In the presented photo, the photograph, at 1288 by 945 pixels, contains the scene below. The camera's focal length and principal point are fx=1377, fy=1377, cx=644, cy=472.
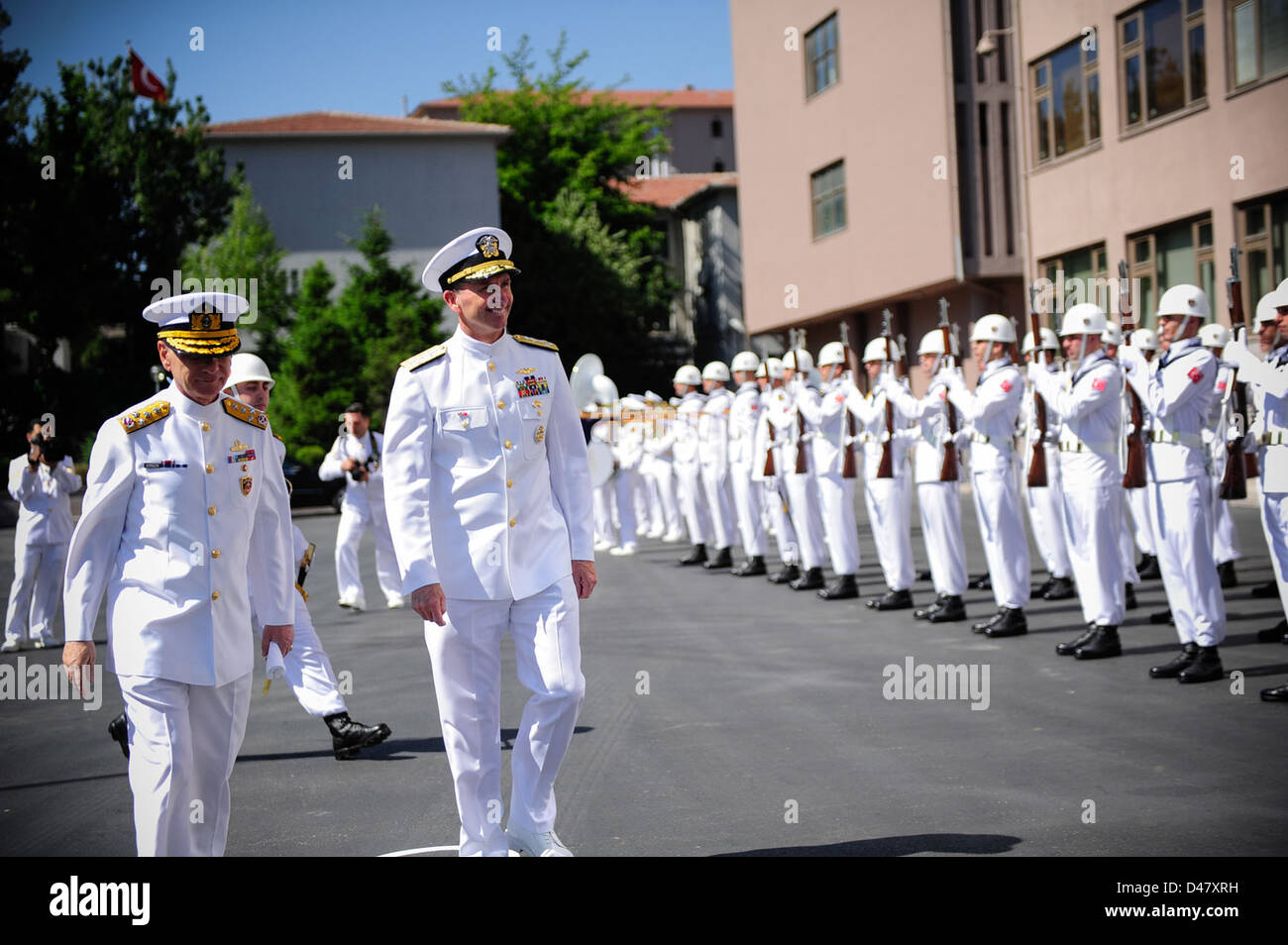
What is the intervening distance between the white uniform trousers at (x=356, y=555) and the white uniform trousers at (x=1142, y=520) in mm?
7559

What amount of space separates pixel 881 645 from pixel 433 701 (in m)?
3.65

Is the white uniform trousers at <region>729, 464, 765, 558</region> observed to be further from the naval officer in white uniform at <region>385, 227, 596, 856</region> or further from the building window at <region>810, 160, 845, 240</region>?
the building window at <region>810, 160, 845, 240</region>

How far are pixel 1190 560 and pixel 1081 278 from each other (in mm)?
19807

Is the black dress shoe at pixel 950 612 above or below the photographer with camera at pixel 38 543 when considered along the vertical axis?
below

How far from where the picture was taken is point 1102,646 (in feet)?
32.5

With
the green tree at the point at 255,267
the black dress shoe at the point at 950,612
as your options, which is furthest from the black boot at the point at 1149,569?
the green tree at the point at 255,267

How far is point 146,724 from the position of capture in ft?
15.0

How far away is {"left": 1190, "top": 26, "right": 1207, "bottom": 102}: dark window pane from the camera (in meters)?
23.0

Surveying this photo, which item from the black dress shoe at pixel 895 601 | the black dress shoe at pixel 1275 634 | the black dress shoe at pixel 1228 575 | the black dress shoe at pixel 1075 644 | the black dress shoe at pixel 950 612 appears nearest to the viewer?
the black dress shoe at pixel 1075 644

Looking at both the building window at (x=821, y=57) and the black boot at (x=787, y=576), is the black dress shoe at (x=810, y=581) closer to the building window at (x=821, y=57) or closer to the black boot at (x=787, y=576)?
the black boot at (x=787, y=576)

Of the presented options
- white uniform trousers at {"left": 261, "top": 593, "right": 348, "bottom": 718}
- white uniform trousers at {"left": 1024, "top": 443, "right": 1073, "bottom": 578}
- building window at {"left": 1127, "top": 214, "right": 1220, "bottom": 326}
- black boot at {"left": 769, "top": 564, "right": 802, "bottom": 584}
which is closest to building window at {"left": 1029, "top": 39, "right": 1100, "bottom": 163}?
building window at {"left": 1127, "top": 214, "right": 1220, "bottom": 326}

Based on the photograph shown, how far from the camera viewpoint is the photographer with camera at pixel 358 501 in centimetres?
1406

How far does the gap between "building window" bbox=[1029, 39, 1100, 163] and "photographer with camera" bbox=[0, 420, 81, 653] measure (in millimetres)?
20665
